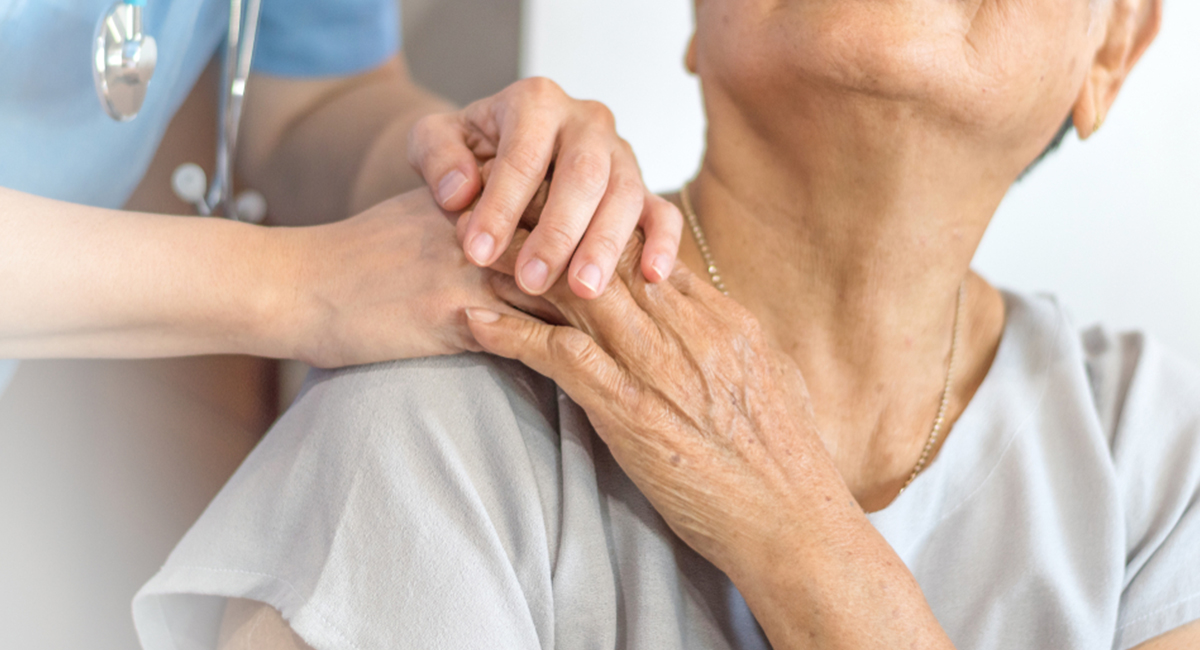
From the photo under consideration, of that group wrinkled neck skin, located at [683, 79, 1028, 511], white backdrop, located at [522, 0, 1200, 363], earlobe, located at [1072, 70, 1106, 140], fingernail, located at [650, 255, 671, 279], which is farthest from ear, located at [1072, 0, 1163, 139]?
white backdrop, located at [522, 0, 1200, 363]

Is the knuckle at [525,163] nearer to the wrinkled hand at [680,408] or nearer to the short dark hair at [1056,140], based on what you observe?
the wrinkled hand at [680,408]

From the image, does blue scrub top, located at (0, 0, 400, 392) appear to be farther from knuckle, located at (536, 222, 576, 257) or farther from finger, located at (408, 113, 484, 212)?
knuckle, located at (536, 222, 576, 257)

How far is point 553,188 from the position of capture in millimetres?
718

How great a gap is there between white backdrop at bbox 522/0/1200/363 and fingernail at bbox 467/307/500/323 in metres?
1.02

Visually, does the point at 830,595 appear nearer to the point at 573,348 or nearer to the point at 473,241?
the point at 573,348

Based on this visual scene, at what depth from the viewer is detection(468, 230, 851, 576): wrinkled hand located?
71 cm

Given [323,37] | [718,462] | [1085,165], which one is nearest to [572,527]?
[718,462]

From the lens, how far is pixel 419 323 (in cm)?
73

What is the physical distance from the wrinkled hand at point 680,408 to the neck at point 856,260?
159 millimetres

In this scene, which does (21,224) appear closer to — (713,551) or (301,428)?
(301,428)

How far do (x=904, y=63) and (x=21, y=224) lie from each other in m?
0.74

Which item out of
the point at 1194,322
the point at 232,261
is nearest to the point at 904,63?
the point at 232,261

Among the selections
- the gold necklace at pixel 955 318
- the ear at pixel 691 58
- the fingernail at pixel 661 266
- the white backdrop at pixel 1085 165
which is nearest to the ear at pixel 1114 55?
the gold necklace at pixel 955 318

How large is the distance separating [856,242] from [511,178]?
0.37m
